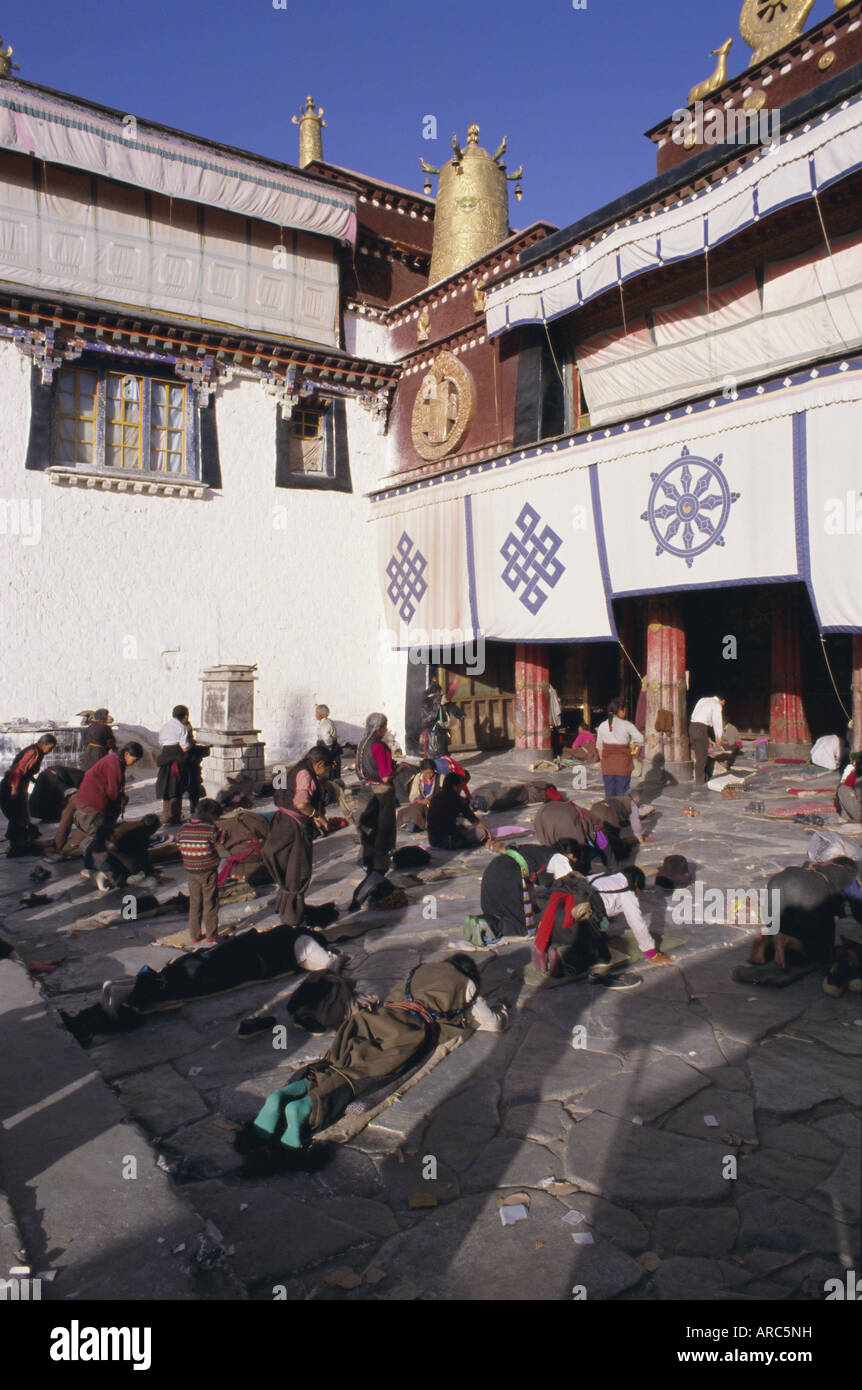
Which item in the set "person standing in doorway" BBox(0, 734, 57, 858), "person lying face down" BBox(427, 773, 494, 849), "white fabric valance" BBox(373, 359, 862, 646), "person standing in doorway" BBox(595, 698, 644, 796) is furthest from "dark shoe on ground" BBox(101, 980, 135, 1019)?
"white fabric valance" BBox(373, 359, 862, 646)

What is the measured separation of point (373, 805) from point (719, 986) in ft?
12.8

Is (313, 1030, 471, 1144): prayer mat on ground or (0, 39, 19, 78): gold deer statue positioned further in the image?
(0, 39, 19, 78): gold deer statue

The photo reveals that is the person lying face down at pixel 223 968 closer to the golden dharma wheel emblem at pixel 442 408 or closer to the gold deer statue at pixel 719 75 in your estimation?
the golden dharma wheel emblem at pixel 442 408

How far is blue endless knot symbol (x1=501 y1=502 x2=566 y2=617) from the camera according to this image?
1373 cm

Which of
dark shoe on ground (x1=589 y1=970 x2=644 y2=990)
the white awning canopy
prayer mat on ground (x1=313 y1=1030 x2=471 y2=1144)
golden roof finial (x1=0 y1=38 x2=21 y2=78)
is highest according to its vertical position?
golden roof finial (x1=0 y1=38 x2=21 y2=78)

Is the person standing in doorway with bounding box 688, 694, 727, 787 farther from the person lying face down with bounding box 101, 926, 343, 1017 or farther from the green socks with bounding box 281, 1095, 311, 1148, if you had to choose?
the green socks with bounding box 281, 1095, 311, 1148

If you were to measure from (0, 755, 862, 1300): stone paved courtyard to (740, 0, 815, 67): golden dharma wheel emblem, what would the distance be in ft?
42.6

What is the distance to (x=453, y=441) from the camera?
1691 cm

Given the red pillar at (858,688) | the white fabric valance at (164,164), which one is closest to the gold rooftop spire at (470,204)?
the white fabric valance at (164,164)

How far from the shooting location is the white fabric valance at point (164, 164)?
1448 cm

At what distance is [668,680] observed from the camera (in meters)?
13.5

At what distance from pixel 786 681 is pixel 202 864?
11458 millimetres
